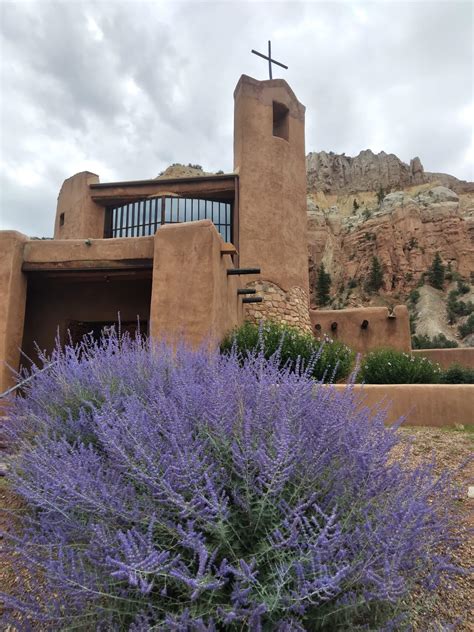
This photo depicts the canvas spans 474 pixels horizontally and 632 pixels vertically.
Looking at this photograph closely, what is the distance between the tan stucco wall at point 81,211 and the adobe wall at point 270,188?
4255 millimetres

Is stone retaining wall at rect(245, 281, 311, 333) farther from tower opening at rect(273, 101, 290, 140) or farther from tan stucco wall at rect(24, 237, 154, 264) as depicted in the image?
tower opening at rect(273, 101, 290, 140)

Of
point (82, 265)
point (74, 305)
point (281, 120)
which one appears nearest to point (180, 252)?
point (82, 265)

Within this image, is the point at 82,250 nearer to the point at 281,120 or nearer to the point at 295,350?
the point at 295,350

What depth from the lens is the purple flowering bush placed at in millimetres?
1181

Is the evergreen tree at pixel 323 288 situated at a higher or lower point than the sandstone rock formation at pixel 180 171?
lower

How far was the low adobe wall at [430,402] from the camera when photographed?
17.4 ft

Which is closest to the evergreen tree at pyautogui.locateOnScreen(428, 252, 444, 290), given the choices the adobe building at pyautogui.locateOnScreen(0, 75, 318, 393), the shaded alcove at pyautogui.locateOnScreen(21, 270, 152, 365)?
the adobe building at pyautogui.locateOnScreen(0, 75, 318, 393)

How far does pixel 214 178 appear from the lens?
11.9m

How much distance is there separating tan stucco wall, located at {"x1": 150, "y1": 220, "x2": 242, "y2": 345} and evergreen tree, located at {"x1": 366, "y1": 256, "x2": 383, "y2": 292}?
35400 mm

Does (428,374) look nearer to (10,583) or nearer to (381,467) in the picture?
(381,467)

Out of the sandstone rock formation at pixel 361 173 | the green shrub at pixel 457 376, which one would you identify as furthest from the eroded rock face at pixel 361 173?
the green shrub at pixel 457 376

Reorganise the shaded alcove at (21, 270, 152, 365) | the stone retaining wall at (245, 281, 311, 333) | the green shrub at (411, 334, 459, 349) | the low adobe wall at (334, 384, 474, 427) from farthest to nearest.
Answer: the green shrub at (411, 334, 459, 349) < the stone retaining wall at (245, 281, 311, 333) < the shaded alcove at (21, 270, 152, 365) < the low adobe wall at (334, 384, 474, 427)

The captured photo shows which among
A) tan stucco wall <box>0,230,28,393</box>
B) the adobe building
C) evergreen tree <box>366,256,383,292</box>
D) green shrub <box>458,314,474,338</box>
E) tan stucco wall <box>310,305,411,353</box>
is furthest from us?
evergreen tree <box>366,256,383,292</box>

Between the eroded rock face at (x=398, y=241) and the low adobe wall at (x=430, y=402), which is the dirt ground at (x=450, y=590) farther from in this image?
the eroded rock face at (x=398, y=241)
